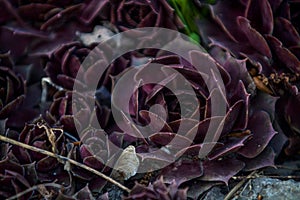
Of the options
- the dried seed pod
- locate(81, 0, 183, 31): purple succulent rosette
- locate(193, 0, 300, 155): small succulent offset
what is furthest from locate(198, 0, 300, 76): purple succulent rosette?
the dried seed pod

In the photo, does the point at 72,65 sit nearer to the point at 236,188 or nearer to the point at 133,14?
the point at 133,14

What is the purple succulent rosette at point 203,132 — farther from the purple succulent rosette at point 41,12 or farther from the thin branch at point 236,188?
the purple succulent rosette at point 41,12

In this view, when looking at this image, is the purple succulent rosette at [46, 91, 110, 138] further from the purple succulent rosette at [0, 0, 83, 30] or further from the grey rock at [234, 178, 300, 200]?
the grey rock at [234, 178, 300, 200]

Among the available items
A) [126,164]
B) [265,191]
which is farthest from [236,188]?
[126,164]

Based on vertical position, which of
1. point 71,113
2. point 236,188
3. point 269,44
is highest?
point 269,44

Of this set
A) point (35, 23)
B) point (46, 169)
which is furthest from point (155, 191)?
point (35, 23)

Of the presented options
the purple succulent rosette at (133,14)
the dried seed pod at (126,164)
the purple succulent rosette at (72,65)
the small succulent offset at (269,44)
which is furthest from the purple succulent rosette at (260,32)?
the dried seed pod at (126,164)
